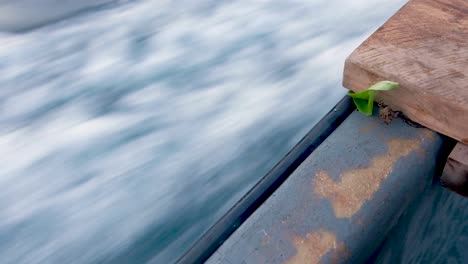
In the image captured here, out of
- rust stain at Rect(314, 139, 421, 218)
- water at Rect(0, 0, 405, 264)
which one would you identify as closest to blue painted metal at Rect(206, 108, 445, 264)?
rust stain at Rect(314, 139, 421, 218)

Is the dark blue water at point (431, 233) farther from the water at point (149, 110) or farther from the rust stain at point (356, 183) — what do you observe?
the water at point (149, 110)

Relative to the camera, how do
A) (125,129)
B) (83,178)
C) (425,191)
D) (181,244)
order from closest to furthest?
(425,191)
(181,244)
(83,178)
(125,129)

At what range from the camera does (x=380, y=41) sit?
165cm

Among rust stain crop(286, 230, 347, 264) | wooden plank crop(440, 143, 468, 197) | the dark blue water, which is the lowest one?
the dark blue water

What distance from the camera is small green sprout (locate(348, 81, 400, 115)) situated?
1508mm

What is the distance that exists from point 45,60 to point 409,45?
2035 millimetres

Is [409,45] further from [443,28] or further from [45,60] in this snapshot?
[45,60]

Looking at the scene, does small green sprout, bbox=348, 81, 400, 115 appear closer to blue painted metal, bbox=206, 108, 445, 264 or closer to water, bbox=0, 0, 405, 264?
blue painted metal, bbox=206, 108, 445, 264

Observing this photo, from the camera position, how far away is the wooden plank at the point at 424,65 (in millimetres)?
1479

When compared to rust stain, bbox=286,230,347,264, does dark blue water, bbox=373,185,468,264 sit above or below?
below

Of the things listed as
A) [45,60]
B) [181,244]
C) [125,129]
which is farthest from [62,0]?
[181,244]

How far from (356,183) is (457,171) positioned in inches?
12.9

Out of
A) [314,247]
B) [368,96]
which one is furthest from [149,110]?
[314,247]

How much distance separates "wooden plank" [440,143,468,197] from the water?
88cm
